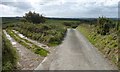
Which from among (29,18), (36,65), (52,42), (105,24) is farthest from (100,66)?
(29,18)

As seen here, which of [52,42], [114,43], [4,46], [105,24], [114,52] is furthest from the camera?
[105,24]

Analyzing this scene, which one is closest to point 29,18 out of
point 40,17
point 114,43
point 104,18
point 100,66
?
point 40,17

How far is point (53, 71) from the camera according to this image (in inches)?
486

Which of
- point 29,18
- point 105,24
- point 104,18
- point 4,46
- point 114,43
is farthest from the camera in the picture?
point 29,18

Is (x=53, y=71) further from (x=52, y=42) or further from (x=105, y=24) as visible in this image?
(x=105, y=24)

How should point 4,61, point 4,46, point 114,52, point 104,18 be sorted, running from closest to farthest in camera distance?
point 4,61, point 4,46, point 114,52, point 104,18

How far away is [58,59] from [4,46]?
431cm

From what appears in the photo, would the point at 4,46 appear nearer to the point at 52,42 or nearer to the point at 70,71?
the point at 70,71

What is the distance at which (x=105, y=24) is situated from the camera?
28.9m

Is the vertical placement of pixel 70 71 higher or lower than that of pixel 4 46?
lower

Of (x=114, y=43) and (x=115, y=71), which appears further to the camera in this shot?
(x=114, y=43)

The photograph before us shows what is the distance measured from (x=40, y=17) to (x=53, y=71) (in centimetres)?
4917

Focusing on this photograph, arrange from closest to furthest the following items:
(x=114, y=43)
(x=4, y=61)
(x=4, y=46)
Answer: (x=4, y=61), (x=4, y=46), (x=114, y=43)

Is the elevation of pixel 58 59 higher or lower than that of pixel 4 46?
lower
